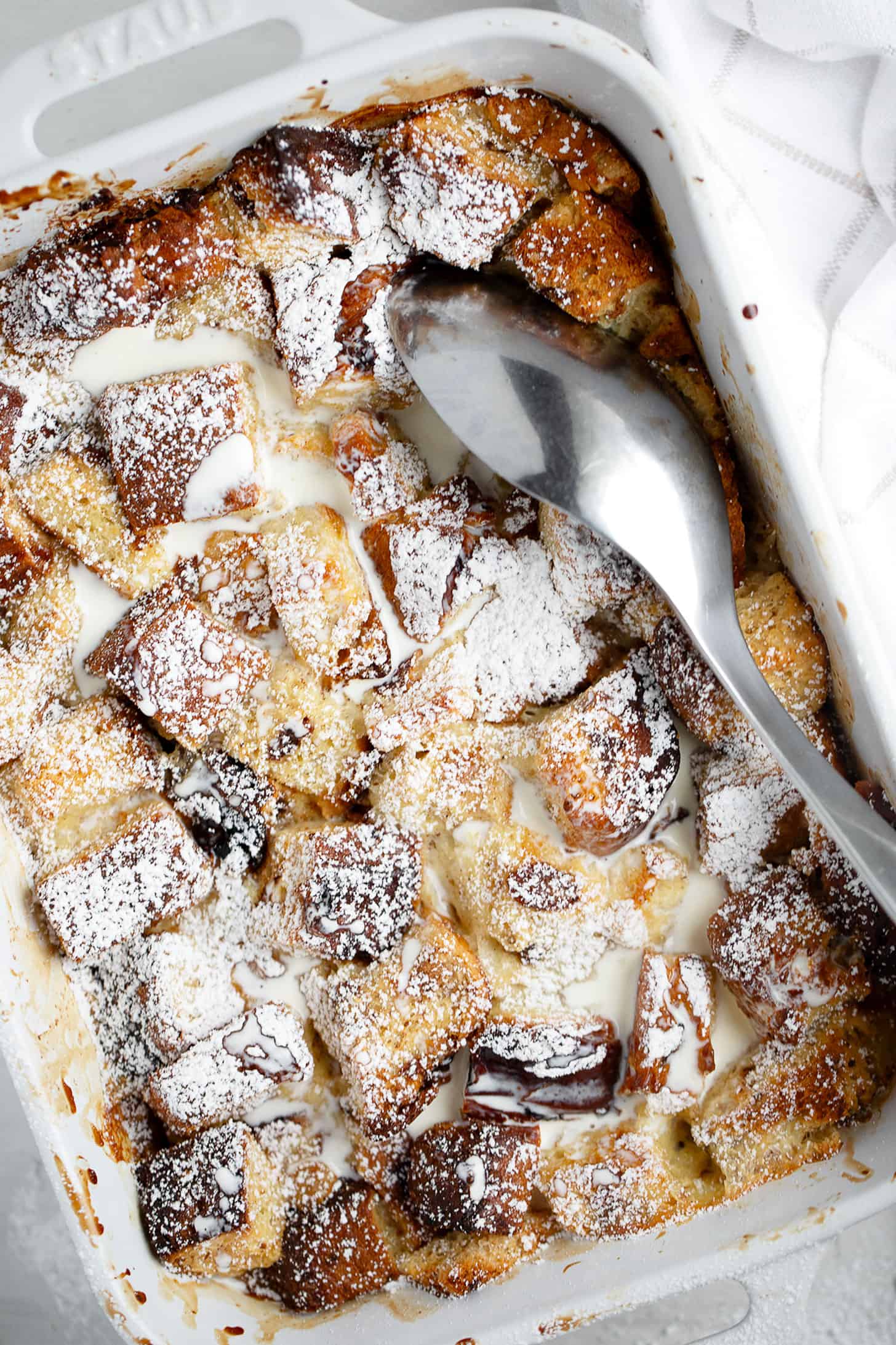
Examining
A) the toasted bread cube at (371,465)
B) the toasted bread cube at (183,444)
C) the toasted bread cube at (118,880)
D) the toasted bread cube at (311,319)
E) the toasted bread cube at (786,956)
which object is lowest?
the toasted bread cube at (786,956)

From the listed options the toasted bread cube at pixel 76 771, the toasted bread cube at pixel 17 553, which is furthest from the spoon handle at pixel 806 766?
the toasted bread cube at pixel 17 553

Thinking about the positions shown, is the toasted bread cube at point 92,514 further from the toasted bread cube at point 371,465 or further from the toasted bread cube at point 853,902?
the toasted bread cube at point 853,902

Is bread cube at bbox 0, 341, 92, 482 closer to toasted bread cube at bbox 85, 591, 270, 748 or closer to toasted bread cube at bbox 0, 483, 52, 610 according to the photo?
toasted bread cube at bbox 0, 483, 52, 610

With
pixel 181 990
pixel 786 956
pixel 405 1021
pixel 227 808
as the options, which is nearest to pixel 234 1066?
pixel 181 990

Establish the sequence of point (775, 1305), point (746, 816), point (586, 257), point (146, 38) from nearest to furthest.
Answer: point (146, 38) → point (586, 257) → point (746, 816) → point (775, 1305)

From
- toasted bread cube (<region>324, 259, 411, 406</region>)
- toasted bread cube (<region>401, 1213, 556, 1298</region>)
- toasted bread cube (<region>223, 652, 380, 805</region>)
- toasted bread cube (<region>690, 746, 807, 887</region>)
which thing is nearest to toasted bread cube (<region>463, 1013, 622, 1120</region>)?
toasted bread cube (<region>401, 1213, 556, 1298</region>)

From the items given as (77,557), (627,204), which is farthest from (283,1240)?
(627,204)

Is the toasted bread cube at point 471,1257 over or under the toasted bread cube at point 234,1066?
under

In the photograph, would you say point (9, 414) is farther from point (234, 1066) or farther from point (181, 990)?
point (234, 1066)
